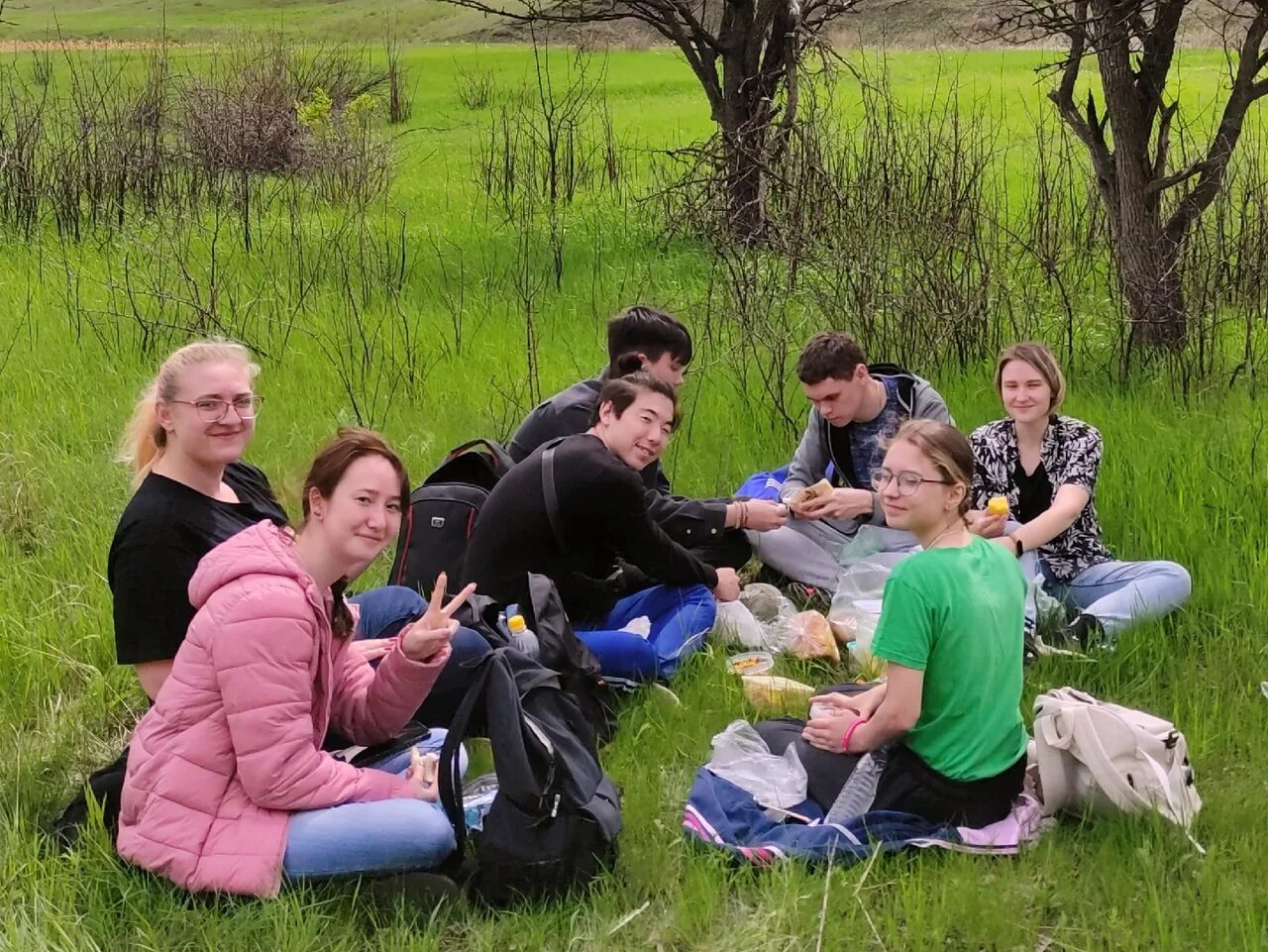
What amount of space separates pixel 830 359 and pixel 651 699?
1.50 metres

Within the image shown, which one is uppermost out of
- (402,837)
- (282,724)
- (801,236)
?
(801,236)

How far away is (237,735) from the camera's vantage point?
2562mm

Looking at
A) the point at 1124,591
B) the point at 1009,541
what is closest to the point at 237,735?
the point at 1009,541

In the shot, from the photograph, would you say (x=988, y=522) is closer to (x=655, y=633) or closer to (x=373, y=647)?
(x=655, y=633)

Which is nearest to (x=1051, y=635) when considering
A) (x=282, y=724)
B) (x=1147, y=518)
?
(x=1147, y=518)

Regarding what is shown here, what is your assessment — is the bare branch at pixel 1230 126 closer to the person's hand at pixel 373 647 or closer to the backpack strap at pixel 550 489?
the backpack strap at pixel 550 489

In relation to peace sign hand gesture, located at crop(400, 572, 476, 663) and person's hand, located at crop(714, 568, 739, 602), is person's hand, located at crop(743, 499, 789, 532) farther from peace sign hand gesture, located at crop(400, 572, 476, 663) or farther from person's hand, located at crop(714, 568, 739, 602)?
peace sign hand gesture, located at crop(400, 572, 476, 663)

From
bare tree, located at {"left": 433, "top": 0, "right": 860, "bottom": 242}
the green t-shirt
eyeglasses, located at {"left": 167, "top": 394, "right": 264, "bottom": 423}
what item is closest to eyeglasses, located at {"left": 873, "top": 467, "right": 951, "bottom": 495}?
the green t-shirt

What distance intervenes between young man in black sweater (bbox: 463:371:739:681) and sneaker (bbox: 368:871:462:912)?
3.93 feet

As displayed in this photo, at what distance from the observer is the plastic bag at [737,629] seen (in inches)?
165

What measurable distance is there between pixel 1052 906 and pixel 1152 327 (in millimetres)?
4045

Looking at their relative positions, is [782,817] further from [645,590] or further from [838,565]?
[838,565]

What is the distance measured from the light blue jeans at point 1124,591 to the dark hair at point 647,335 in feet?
4.90

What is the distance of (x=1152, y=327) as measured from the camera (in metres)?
6.05
